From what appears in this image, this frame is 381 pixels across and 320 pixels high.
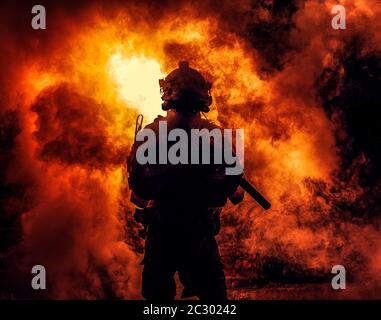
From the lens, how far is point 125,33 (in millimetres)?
8461

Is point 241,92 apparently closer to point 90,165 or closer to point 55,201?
point 90,165

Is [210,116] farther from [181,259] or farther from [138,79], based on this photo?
[181,259]

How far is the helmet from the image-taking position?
5.39 meters

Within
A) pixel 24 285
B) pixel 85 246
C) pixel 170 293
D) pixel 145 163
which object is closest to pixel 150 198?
pixel 145 163

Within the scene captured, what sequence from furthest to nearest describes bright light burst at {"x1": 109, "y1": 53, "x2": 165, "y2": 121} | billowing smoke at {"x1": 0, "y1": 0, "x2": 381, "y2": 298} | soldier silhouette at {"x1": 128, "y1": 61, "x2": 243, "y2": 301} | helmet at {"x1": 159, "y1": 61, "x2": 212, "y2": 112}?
bright light burst at {"x1": 109, "y1": 53, "x2": 165, "y2": 121}
billowing smoke at {"x1": 0, "y1": 0, "x2": 381, "y2": 298}
helmet at {"x1": 159, "y1": 61, "x2": 212, "y2": 112}
soldier silhouette at {"x1": 128, "y1": 61, "x2": 243, "y2": 301}

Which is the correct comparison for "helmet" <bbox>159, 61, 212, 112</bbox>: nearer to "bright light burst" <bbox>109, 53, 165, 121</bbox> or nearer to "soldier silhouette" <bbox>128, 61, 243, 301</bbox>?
"soldier silhouette" <bbox>128, 61, 243, 301</bbox>

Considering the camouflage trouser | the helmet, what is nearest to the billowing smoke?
the helmet

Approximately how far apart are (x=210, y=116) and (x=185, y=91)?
125 inches

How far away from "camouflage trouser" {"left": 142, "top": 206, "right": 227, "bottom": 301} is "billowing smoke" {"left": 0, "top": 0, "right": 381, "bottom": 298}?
3129mm

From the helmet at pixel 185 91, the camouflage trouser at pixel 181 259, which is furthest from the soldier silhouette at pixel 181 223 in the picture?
the helmet at pixel 185 91

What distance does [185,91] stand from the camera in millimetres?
5375

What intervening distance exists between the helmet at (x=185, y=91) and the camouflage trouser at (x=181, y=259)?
1.25m

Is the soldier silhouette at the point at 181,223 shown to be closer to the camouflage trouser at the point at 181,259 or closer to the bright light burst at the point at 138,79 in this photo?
the camouflage trouser at the point at 181,259

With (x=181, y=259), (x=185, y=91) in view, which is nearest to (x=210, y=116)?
(x=185, y=91)
